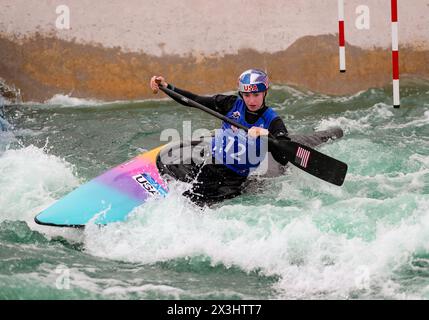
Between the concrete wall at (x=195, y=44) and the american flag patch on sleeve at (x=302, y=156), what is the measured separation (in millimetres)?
3854

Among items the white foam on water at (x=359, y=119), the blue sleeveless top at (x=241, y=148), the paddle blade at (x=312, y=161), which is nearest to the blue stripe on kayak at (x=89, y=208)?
the blue sleeveless top at (x=241, y=148)

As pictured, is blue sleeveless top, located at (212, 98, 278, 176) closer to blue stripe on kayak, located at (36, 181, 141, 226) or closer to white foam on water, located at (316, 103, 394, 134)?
blue stripe on kayak, located at (36, 181, 141, 226)

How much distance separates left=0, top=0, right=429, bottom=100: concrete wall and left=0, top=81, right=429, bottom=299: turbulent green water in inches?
73.6

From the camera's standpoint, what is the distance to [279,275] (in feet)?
17.1

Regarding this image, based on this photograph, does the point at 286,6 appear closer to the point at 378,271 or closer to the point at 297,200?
the point at 297,200

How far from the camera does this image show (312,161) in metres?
6.30

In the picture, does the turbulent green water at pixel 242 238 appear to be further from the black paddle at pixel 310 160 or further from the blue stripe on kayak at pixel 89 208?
the black paddle at pixel 310 160

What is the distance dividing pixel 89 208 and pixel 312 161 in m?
1.69

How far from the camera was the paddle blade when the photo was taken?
625cm

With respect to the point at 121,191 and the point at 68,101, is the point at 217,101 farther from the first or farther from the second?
the point at 68,101

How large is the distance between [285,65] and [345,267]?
512 centimetres

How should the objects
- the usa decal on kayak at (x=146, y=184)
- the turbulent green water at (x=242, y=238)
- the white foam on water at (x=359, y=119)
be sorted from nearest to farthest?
the turbulent green water at (x=242, y=238)
the usa decal on kayak at (x=146, y=184)
the white foam on water at (x=359, y=119)

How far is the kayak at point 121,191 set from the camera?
592cm

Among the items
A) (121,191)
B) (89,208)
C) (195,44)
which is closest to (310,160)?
(121,191)
